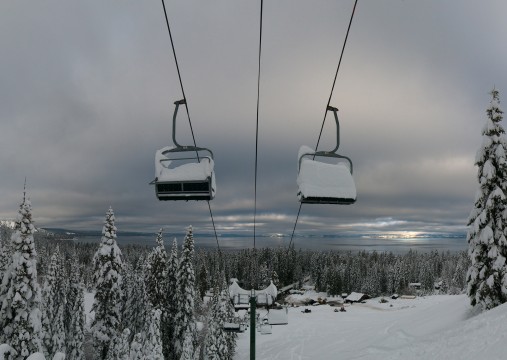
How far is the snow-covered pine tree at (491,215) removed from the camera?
2134cm

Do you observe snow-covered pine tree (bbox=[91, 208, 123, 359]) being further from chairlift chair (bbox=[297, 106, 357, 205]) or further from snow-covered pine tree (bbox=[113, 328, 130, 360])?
chairlift chair (bbox=[297, 106, 357, 205])

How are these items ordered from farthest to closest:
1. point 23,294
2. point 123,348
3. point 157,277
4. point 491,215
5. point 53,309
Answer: point 53,309
point 157,277
point 123,348
point 23,294
point 491,215

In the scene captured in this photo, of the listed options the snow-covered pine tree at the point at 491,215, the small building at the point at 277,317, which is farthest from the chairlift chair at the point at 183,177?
the snow-covered pine tree at the point at 491,215

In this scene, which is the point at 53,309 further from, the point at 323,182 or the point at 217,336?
the point at 323,182

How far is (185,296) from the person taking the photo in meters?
36.4

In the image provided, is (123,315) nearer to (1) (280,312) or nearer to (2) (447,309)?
(1) (280,312)

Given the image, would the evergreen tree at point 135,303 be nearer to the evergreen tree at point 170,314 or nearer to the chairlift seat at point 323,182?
the evergreen tree at point 170,314

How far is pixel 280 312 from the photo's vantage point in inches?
637

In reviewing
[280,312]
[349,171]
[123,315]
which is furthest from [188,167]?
[123,315]

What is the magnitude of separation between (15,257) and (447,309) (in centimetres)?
3105

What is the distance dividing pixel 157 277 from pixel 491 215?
89.8ft

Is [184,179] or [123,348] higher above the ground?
[184,179]

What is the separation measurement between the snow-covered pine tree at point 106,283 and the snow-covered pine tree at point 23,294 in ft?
21.7

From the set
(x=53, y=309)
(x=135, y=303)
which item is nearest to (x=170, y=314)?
(x=135, y=303)
